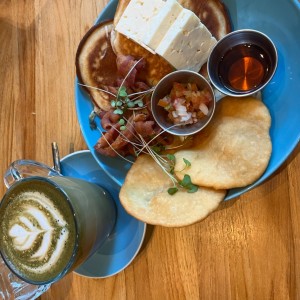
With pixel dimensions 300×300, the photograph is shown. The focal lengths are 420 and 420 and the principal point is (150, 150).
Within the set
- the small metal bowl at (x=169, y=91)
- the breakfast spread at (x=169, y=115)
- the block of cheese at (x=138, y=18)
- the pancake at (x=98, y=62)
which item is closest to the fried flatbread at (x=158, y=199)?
the breakfast spread at (x=169, y=115)

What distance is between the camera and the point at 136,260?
1334 millimetres

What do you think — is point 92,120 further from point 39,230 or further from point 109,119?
point 39,230

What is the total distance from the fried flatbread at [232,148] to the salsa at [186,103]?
5cm

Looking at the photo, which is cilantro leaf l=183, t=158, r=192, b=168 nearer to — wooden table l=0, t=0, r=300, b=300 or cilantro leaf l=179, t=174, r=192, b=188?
cilantro leaf l=179, t=174, r=192, b=188

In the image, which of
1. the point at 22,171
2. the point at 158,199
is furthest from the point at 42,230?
the point at 158,199

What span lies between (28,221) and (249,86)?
0.70 metres

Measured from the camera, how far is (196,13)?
4.09ft

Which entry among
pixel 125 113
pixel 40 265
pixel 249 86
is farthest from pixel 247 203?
pixel 40 265

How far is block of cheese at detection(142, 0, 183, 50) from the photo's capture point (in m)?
1.16

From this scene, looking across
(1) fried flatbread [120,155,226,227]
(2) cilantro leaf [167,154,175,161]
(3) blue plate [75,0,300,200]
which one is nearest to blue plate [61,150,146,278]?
(1) fried flatbread [120,155,226,227]

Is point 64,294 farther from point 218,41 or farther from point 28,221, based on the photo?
point 218,41

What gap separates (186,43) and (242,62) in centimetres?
18

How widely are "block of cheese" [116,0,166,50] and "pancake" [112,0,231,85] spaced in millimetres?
32

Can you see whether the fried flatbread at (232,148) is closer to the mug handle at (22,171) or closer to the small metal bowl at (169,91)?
the small metal bowl at (169,91)
